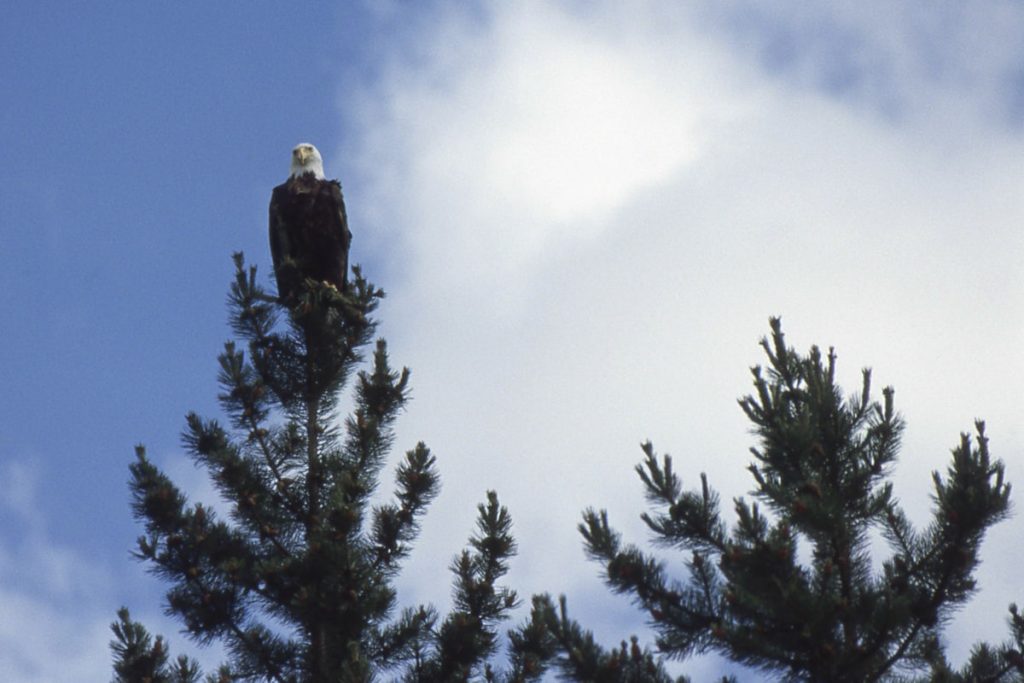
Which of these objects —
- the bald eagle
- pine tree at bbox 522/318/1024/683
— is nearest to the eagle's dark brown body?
the bald eagle

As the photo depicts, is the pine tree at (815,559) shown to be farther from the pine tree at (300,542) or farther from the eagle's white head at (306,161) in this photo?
the eagle's white head at (306,161)

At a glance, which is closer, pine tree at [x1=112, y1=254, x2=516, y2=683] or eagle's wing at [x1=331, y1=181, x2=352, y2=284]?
pine tree at [x1=112, y1=254, x2=516, y2=683]

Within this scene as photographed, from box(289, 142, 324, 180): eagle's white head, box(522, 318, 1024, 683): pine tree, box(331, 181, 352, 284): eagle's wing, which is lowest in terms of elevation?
box(522, 318, 1024, 683): pine tree

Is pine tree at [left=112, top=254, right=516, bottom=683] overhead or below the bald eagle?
below

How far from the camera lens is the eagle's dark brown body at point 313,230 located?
31.4ft

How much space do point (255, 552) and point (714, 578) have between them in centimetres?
252

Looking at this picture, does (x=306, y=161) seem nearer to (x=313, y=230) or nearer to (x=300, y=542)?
(x=313, y=230)

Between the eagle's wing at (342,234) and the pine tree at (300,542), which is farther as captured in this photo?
the eagle's wing at (342,234)

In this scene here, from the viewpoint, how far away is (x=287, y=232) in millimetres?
9742

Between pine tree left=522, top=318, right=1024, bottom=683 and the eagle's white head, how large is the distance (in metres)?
4.92

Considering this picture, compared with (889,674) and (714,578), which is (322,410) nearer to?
(714,578)

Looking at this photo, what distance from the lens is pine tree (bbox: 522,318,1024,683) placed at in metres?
5.90

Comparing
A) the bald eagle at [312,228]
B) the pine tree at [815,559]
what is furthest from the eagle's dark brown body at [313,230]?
the pine tree at [815,559]

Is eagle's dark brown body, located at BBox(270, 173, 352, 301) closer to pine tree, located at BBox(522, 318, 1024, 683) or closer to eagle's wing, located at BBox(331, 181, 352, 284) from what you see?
eagle's wing, located at BBox(331, 181, 352, 284)
